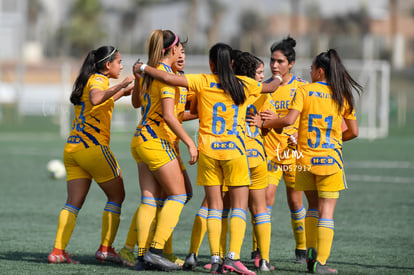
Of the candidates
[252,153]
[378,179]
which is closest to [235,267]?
[252,153]

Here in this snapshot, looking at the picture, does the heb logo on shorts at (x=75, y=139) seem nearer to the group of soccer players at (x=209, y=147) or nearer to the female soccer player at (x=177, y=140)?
the group of soccer players at (x=209, y=147)

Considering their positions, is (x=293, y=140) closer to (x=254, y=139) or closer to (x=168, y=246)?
(x=254, y=139)

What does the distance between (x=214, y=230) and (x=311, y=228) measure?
3.19ft

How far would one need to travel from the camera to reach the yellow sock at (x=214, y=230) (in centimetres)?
584

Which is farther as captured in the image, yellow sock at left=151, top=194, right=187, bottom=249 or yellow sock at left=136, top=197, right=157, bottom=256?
yellow sock at left=136, top=197, right=157, bottom=256

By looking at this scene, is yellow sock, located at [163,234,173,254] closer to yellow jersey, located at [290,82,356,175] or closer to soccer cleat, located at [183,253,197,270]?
soccer cleat, located at [183,253,197,270]

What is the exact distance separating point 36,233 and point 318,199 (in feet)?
12.0

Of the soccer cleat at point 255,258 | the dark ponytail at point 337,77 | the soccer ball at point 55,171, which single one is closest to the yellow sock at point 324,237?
the soccer cleat at point 255,258

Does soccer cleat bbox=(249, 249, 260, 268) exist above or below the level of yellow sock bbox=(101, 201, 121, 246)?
below

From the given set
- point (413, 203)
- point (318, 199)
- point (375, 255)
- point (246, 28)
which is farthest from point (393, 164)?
point (246, 28)

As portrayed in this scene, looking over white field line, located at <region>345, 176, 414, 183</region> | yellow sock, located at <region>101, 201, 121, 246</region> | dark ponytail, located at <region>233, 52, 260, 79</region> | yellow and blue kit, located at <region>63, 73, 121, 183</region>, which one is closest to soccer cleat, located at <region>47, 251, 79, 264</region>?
yellow sock, located at <region>101, 201, 121, 246</region>

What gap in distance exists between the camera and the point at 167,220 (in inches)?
234

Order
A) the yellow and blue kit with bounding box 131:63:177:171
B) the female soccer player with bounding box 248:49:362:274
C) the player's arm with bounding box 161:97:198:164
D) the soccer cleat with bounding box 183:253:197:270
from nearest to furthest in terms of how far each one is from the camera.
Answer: the player's arm with bounding box 161:97:198:164 < the yellow and blue kit with bounding box 131:63:177:171 < the female soccer player with bounding box 248:49:362:274 < the soccer cleat with bounding box 183:253:197:270

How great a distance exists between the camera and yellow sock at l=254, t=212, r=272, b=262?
6062 millimetres
